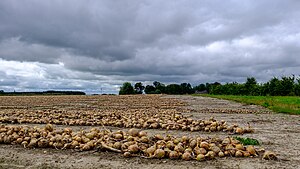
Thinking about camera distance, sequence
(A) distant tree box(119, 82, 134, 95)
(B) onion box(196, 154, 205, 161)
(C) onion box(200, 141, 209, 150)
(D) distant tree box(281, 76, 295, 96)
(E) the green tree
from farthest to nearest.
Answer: (A) distant tree box(119, 82, 134, 95)
(E) the green tree
(D) distant tree box(281, 76, 295, 96)
(C) onion box(200, 141, 209, 150)
(B) onion box(196, 154, 205, 161)

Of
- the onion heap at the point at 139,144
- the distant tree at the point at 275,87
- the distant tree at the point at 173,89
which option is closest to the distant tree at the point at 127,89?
the distant tree at the point at 173,89

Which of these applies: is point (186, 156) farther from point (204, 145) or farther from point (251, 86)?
point (251, 86)

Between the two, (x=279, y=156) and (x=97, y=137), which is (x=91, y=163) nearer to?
(x=97, y=137)

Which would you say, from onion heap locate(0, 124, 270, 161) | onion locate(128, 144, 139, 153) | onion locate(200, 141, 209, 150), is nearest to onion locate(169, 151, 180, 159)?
onion heap locate(0, 124, 270, 161)

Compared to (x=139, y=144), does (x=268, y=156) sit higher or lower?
lower

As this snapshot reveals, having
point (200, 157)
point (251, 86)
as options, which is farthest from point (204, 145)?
point (251, 86)

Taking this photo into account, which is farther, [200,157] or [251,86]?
[251,86]

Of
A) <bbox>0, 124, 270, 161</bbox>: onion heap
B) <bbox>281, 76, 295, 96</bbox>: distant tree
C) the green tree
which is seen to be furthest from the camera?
the green tree

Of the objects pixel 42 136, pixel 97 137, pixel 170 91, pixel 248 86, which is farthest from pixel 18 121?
pixel 170 91

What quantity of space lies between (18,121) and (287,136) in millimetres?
6979

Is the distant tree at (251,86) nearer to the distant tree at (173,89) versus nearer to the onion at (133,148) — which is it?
the distant tree at (173,89)

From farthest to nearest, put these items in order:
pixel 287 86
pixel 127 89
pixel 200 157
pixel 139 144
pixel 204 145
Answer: pixel 127 89, pixel 287 86, pixel 139 144, pixel 204 145, pixel 200 157

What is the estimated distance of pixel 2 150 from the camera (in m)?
5.06

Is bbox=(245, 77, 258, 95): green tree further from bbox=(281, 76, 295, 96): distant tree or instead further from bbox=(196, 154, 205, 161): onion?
bbox=(196, 154, 205, 161): onion
